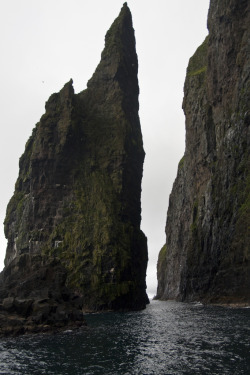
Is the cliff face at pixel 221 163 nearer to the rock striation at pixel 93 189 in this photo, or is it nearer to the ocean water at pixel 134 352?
the rock striation at pixel 93 189

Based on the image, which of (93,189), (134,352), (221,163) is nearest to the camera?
(134,352)

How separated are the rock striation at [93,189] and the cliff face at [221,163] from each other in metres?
17.9

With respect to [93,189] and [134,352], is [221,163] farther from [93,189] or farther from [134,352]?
[134,352]

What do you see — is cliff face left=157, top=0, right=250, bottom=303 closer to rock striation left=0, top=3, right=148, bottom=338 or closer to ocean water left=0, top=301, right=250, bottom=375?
rock striation left=0, top=3, right=148, bottom=338

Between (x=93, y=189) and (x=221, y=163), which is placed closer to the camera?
(x=221, y=163)

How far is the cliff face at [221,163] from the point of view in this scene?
8050cm

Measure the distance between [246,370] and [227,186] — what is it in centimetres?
7249

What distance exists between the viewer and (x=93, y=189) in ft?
337

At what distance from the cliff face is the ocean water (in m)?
36.2

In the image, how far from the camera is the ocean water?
86.1 ft

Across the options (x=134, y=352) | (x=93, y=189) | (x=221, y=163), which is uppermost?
(x=221, y=163)

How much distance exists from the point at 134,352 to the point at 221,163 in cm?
7595

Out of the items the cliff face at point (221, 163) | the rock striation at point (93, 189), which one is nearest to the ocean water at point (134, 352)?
the cliff face at point (221, 163)

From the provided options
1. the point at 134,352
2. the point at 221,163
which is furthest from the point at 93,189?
the point at 134,352
